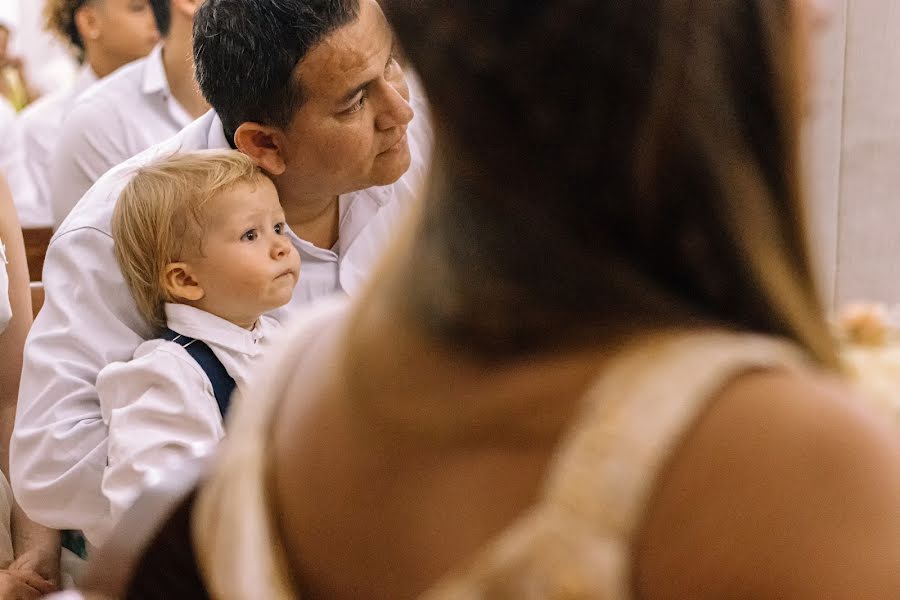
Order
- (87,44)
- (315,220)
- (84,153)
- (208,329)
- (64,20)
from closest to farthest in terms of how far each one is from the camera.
→ (208,329), (315,220), (84,153), (87,44), (64,20)

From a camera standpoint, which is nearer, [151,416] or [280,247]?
[151,416]

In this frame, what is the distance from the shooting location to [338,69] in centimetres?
222

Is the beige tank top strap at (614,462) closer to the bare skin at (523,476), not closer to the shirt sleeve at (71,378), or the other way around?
the bare skin at (523,476)

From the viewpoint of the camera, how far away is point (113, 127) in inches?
Result: 139

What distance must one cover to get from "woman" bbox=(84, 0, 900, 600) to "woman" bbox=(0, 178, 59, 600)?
1576 mm

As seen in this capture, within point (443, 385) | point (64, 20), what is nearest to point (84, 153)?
point (64, 20)

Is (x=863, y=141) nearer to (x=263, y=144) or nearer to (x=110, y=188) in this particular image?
(x=263, y=144)

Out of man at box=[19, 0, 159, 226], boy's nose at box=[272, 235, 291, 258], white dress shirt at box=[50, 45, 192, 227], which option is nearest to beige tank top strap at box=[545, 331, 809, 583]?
boy's nose at box=[272, 235, 291, 258]

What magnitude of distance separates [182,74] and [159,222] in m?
1.66

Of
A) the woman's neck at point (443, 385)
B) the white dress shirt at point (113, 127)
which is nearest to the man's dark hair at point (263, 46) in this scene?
the white dress shirt at point (113, 127)

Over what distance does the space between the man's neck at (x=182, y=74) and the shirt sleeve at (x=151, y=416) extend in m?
1.75

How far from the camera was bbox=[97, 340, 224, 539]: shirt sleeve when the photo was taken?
1864mm

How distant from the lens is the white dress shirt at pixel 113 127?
3.51 m

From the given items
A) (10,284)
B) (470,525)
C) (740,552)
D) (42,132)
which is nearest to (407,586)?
(470,525)
